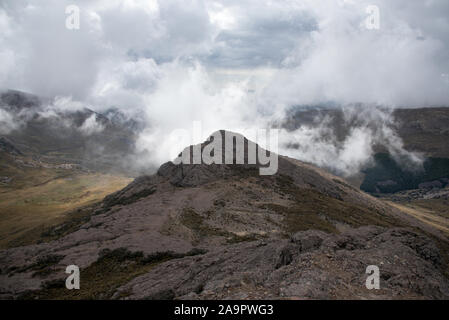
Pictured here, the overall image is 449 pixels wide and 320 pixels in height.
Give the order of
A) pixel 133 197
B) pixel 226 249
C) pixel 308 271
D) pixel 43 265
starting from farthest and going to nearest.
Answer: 1. pixel 133 197
2. pixel 43 265
3. pixel 226 249
4. pixel 308 271

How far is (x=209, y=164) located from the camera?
99.9 meters

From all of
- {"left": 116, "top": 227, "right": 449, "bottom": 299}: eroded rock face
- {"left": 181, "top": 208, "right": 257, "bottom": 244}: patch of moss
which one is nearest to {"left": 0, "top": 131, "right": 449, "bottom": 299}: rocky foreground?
{"left": 116, "top": 227, "right": 449, "bottom": 299}: eroded rock face

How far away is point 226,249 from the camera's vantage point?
47.9 m

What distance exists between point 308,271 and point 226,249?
22112mm

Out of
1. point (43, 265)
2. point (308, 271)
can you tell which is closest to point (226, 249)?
point (308, 271)

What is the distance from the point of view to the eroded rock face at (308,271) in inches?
1011

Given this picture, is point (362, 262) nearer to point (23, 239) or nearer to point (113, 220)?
point (113, 220)

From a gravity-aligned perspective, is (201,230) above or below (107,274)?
above


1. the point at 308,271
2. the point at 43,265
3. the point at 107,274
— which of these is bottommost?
the point at 43,265

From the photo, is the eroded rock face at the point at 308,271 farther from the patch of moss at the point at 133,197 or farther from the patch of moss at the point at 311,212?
the patch of moss at the point at 133,197

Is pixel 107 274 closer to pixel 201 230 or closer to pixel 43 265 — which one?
pixel 43 265

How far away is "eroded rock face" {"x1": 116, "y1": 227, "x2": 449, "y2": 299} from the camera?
2567 centimetres

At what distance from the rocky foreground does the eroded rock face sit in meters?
0.14
